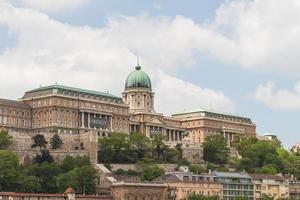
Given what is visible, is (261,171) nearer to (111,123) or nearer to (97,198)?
(111,123)

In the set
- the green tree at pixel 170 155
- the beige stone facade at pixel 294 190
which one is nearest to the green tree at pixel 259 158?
the beige stone facade at pixel 294 190

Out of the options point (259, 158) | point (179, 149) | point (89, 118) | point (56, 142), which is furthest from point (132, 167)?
point (259, 158)

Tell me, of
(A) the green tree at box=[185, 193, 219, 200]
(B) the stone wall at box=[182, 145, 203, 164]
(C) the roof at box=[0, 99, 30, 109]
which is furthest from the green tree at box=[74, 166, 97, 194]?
(C) the roof at box=[0, 99, 30, 109]

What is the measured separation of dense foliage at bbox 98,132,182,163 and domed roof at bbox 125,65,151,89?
3823cm

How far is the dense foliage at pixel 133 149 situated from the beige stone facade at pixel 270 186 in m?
21.6

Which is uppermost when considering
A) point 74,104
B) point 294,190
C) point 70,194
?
point 74,104

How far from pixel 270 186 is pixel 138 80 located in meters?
65.8

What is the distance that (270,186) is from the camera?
13862cm

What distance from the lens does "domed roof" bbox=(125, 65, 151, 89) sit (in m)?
197

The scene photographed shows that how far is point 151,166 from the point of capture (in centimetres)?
Answer: 14012

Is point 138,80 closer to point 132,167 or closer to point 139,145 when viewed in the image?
point 139,145

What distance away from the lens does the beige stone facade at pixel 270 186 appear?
445 ft

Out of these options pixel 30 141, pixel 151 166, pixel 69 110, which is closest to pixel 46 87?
pixel 69 110

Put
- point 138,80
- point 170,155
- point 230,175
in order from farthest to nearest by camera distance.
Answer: point 138,80 < point 170,155 < point 230,175
